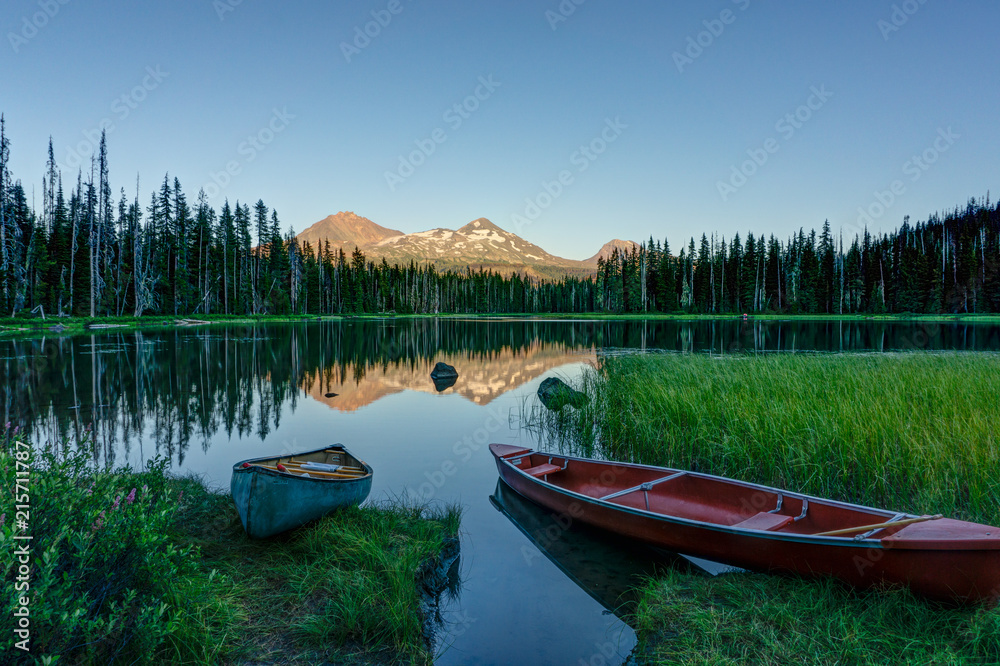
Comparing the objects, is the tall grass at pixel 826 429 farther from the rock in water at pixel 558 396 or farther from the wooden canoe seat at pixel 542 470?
the wooden canoe seat at pixel 542 470

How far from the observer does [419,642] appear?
5.50 m

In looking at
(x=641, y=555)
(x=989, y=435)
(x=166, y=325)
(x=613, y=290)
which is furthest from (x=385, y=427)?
(x=613, y=290)

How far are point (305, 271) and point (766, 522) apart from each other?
347 ft

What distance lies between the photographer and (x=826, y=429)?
9.89m

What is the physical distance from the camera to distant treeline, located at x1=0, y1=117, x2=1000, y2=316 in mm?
57500

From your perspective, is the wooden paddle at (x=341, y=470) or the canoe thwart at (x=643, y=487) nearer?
the canoe thwart at (x=643, y=487)

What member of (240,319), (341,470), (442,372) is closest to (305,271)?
(240,319)

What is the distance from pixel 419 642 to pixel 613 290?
123m

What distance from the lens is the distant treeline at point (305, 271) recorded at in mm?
57500

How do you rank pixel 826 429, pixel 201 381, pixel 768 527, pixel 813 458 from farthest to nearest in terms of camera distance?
pixel 201 381
pixel 826 429
pixel 813 458
pixel 768 527

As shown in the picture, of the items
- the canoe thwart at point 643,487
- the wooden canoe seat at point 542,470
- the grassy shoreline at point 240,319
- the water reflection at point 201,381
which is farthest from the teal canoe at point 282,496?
the grassy shoreline at point 240,319

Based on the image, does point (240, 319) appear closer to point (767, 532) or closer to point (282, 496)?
point (282, 496)

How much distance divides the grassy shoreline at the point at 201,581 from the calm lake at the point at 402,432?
0.84m

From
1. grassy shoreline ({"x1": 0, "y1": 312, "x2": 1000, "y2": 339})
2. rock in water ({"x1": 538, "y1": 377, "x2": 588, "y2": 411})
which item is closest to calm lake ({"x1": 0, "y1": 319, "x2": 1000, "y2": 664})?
rock in water ({"x1": 538, "y1": 377, "x2": 588, "y2": 411})
